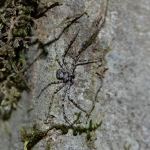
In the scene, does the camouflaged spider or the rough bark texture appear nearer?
the rough bark texture

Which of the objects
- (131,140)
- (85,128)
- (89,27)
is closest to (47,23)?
(89,27)

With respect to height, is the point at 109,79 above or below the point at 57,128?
above

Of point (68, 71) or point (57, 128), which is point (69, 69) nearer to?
point (68, 71)

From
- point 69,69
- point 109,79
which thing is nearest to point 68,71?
point 69,69

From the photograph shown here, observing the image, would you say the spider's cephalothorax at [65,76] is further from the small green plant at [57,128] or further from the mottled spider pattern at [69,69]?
the small green plant at [57,128]

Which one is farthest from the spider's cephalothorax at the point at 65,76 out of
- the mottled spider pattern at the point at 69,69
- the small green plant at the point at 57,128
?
the small green plant at the point at 57,128

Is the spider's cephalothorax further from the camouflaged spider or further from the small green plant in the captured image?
the small green plant

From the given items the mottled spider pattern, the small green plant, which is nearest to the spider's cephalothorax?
the mottled spider pattern
